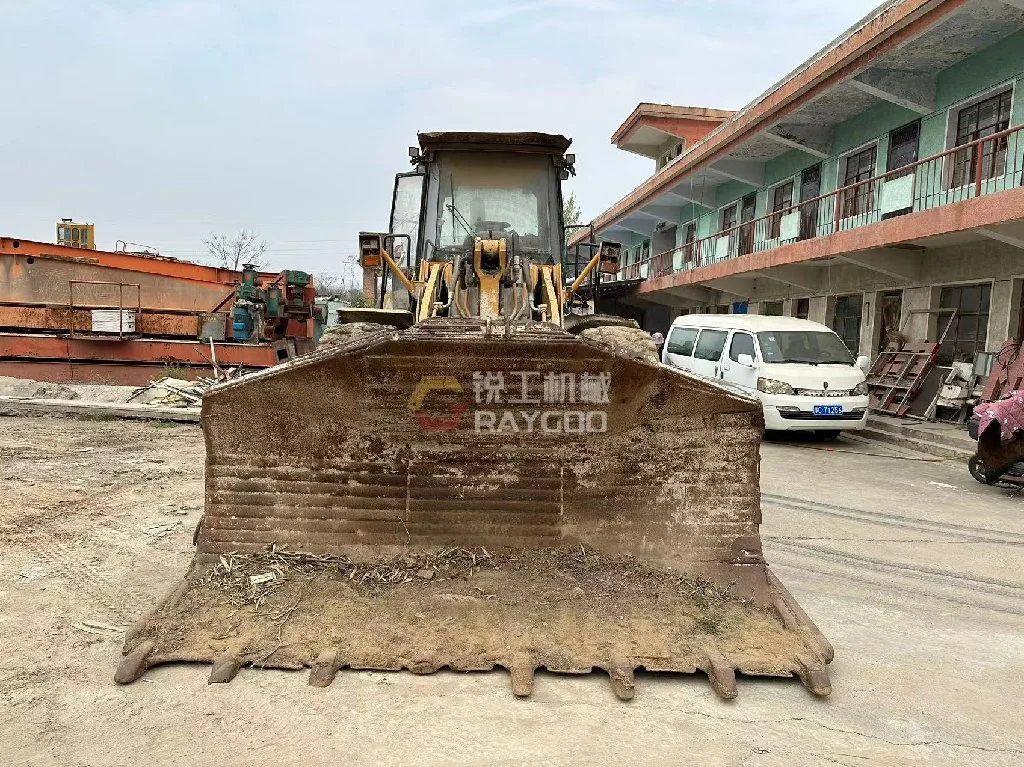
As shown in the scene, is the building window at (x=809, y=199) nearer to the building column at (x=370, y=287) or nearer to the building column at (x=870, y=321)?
the building column at (x=870, y=321)

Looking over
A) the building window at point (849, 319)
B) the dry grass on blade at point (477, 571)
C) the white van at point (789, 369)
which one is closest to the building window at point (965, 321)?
the building window at point (849, 319)

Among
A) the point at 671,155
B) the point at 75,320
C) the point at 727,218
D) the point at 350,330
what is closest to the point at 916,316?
the point at 727,218

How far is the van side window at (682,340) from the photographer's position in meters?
12.4

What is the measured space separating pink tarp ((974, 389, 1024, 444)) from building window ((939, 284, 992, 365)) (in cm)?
542

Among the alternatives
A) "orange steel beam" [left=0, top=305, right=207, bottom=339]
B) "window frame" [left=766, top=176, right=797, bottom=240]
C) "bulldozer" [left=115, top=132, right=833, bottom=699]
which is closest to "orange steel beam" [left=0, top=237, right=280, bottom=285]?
"orange steel beam" [left=0, top=305, right=207, bottom=339]

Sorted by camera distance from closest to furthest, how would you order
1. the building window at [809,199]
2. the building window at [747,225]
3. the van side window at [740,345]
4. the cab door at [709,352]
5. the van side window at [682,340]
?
1. the van side window at [740,345]
2. the cab door at [709,352]
3. the van side window at [682,340]
4. the building window at [809,199]
5. the building window at [747,225]

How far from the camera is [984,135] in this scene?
11609 mm

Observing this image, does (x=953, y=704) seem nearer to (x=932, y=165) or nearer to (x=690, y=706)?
(x=690, y=706)

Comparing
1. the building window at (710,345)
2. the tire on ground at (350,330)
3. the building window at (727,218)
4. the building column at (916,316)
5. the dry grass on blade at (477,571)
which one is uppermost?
the building window at (727,218)

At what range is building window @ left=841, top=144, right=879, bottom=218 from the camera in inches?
558

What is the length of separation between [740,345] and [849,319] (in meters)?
5.68

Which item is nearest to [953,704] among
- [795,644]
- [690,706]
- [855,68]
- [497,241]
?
[795,644]

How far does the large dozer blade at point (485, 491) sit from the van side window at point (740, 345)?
25.1 ft

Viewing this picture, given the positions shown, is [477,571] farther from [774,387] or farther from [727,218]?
[727,218]
